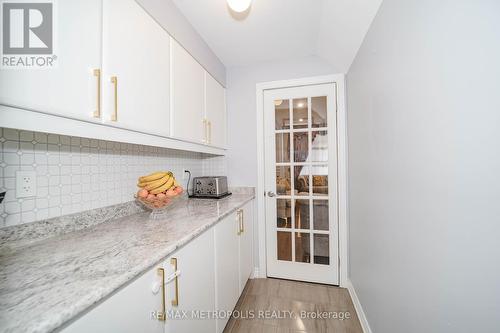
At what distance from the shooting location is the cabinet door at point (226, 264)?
129 centimetres

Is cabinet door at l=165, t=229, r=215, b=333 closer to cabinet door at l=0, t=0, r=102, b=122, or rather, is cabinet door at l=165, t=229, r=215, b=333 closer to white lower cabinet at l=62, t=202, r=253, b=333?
white lower cabinet at l=62, t=202, r=253, b=333

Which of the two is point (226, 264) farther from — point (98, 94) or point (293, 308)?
point (98, 94)

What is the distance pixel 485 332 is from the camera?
53cm

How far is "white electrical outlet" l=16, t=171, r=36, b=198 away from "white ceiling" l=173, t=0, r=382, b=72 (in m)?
1.38

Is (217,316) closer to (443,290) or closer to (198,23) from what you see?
(443,290)

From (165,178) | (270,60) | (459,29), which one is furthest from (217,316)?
(270,60)

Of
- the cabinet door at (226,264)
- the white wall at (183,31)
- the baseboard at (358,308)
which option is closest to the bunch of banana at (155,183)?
the cabinet door at (226,264)

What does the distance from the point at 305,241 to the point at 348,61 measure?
1794 mm

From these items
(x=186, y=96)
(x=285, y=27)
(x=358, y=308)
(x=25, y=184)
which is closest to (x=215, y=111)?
(x=186, y=96)

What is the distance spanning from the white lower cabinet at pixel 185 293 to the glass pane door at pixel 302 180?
2.18 ft

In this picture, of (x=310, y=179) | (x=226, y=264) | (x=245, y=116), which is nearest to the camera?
(x=226, y=264)

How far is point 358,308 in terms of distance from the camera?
1.62m

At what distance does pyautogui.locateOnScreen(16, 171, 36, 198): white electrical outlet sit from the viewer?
2.78 ft
